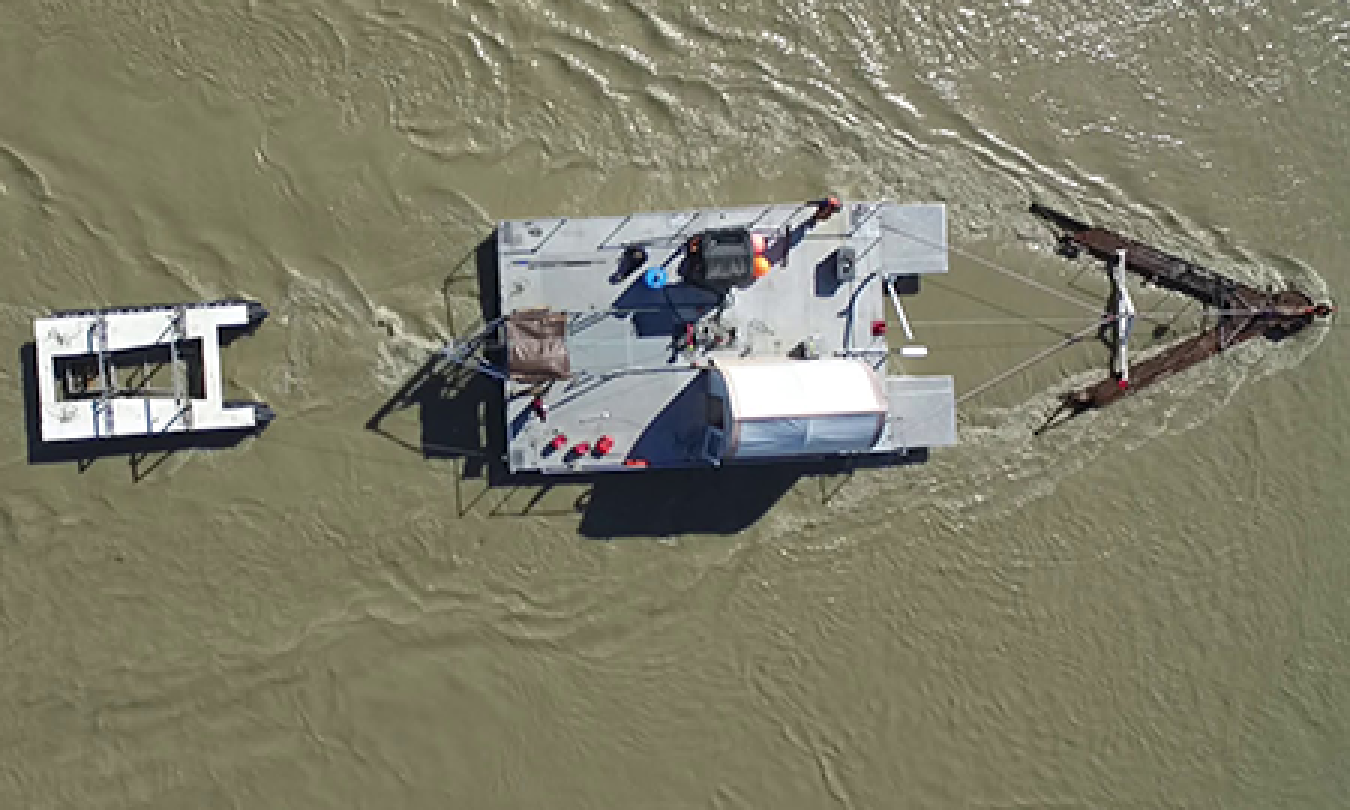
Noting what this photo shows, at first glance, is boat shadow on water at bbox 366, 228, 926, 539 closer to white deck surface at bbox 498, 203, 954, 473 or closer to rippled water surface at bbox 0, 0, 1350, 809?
rippled water surface at bbox 0, 0, 1350, 809

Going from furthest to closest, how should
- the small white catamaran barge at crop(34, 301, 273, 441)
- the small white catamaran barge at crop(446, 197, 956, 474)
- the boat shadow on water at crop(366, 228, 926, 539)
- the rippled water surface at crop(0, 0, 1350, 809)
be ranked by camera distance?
the boat shadow on water at crop(366, 228, 926, 539), the rippled water surface at crop(0, 0, 1350, 809), the small white catamaran barge at crop(446, 197, 956, 474), the small white catamaran barge at crop(34, 301, 273, 441)

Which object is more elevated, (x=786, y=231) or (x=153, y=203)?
(x=153, y=203)

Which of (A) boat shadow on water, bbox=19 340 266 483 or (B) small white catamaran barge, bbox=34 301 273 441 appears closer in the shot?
(B) small white catamaran barge, bbox=34 301 273 441

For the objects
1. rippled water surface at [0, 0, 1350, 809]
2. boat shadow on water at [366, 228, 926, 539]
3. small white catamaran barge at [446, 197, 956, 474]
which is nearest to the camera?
small white catamaran barge at [446, 197, 956, 474]

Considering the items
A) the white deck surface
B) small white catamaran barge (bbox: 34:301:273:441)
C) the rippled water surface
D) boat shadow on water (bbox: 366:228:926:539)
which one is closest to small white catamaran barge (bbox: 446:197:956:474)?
the white deck surface

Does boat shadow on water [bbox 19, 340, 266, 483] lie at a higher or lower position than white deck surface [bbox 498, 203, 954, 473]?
lower

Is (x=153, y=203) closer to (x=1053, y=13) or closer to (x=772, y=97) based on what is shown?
(x=772, y=97)

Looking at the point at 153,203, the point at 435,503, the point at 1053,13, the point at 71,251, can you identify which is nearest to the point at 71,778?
the point at 435,503

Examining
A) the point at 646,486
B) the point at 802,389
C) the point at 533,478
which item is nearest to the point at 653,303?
the point at 802,389
